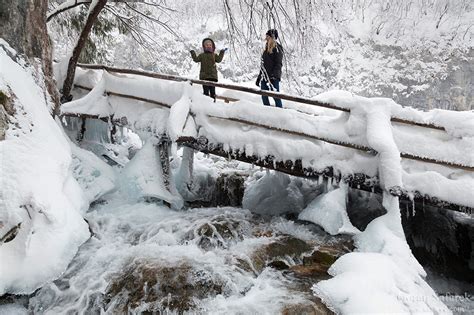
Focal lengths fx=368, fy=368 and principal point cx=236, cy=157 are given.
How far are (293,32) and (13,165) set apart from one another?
4.39 m

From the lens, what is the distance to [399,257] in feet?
15.3

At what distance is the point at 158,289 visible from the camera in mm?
4234

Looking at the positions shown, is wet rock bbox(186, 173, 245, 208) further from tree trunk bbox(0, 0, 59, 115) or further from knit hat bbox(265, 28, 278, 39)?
knit hat bbox(265, 28, 278, 39)

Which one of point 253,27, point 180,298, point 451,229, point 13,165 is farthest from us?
point 451,229

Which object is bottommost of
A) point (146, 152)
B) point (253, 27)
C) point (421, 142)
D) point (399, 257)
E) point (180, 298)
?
point (180, 298)

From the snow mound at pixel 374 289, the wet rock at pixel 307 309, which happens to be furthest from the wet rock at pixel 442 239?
the wet rock at pixel 307 309

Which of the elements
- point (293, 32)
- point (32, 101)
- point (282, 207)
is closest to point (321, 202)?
point (282, 207)

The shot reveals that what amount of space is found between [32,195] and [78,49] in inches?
153

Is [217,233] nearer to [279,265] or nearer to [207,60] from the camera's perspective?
[279,265]

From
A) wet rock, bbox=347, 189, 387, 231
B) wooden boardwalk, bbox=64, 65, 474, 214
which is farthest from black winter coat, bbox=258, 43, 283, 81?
wet rock, bbox=347, 189, 387, 231

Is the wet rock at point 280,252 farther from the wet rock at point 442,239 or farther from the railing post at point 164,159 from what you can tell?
the railing post at point 164,159

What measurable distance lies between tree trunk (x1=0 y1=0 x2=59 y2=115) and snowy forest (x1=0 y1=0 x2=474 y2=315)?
29 mm

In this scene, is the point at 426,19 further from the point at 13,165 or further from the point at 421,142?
the point at 13,165

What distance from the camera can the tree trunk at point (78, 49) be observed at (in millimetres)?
6699
